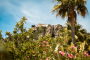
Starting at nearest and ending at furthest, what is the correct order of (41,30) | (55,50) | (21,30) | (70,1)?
(55,50), (21,30), (70,1), (41,30)

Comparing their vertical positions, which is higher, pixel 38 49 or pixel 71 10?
pixel 71 10

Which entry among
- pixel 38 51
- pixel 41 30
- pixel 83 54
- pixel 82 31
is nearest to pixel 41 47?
pixel 38 51

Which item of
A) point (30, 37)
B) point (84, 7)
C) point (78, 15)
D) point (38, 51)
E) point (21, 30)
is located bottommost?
point (38, 51)

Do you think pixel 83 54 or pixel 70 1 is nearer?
pixel 83 54

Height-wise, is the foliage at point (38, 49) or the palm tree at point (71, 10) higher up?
the palm tree at point (71, 10)

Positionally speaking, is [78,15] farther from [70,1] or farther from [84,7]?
[70,1]

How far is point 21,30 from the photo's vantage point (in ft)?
20.8

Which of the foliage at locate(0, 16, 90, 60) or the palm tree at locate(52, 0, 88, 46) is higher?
A: the palm tree at locate(52, 0, 88, 46)

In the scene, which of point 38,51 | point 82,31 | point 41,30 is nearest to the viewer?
point 38,51

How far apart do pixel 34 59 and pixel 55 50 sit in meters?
1.86

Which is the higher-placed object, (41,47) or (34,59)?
(41,47)

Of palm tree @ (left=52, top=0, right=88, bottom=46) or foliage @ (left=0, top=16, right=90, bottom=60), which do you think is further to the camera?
palm tree @ (left=52, top=0, right=88, bottom=46)

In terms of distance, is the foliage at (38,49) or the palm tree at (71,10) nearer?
the foliage at (38,49)

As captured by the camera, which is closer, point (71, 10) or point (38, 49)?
point (38, 49)
